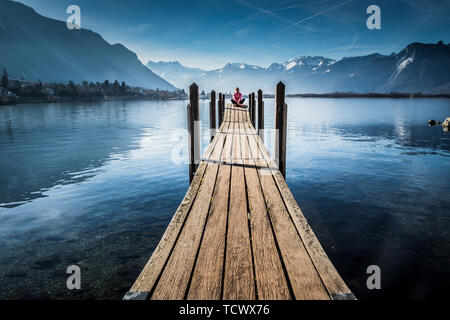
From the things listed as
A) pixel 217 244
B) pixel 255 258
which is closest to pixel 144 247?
pixel 217 244

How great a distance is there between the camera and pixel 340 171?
1371 cm

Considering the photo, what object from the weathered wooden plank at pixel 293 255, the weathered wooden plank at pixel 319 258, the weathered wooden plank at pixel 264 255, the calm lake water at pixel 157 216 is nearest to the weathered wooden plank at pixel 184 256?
the weathered wooden plank at pixel 264 255

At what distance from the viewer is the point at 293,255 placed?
3150 mm

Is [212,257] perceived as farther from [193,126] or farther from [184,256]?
[193,126]

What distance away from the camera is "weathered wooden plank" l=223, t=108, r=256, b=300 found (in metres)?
2.61

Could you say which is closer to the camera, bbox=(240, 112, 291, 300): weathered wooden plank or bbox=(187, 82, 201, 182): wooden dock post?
bbox=(240, 112, 291, 300): weathered wooden plank

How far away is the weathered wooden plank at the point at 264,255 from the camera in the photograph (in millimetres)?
2586

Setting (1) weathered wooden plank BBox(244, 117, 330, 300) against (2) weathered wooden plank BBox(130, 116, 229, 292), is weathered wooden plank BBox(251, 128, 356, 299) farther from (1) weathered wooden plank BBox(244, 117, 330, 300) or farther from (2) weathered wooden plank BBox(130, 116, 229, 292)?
(2) weathered wooden plank BBox(130, 116, 229, 292)

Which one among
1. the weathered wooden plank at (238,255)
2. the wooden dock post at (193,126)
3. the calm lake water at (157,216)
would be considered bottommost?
the calm lake water at (157,216)

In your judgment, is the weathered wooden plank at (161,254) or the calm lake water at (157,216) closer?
the weathered wooden plank at (161,254)

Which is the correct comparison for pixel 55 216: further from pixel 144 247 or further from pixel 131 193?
pixel 144 247

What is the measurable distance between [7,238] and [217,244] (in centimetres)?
695

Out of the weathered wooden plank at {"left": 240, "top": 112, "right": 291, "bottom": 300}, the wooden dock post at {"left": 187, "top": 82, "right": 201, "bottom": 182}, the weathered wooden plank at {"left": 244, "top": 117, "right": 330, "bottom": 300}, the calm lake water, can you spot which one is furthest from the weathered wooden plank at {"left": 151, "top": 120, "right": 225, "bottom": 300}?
the wooden dock post at {"left": 187, "top": 82, "right": 201, "bottom": 182}

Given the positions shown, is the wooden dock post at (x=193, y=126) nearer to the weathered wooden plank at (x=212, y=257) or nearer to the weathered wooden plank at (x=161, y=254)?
the weathered wooden plank at (x=161, y=254)
